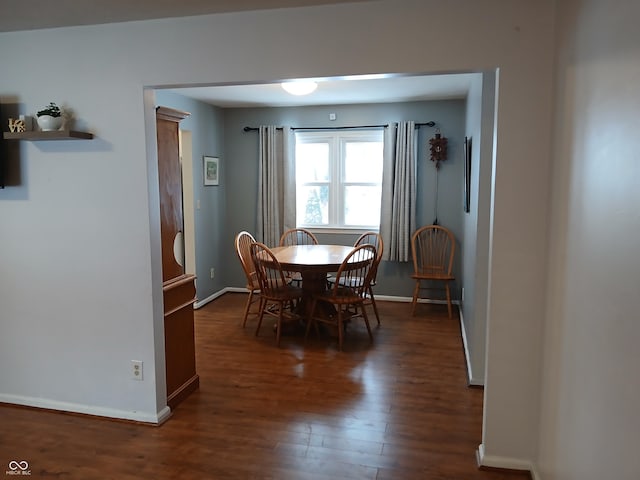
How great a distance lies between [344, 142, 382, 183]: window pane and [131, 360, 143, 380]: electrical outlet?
3691mm

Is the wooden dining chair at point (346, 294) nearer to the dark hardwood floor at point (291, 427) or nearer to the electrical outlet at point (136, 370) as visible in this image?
the dark hardwood floor at point (291, 427)

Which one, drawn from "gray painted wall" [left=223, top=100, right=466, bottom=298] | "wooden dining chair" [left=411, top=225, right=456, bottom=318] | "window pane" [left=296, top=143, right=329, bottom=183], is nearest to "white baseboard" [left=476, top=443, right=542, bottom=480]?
"wooden dining chair" [left=411, top=225, right=456, bottom=318]

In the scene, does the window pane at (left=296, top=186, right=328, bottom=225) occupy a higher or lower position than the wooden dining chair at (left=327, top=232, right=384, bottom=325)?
higher

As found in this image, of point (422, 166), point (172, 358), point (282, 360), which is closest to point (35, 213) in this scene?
point (172, 358)

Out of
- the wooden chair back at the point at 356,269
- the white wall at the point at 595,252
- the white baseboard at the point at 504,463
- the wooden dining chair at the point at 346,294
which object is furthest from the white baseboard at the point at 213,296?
the white wall at the point at 595,252

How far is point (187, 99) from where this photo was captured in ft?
17.2

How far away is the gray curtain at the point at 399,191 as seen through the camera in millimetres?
5594

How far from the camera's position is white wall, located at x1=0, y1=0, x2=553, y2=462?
2270mm

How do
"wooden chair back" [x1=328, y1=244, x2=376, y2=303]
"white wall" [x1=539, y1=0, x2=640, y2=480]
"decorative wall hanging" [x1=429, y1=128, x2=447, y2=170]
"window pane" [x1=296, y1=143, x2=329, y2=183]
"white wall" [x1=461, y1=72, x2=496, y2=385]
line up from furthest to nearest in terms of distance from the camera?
"window pane" [x1=296, y1=143, x2=329, y2=183] → "decorative wall hanging" [x1=429, y1=128, x2=447, y2=170] → "wooden chair back" [x1=328, y1=244, x2=376, y2=303] → "white wall" [x1=461, y1=72, x2=496, y2=385] → "white wall" [x1=539, y1=0, x2=640, y2=480]

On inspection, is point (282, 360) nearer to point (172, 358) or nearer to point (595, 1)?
point (172, 358)

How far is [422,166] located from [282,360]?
9.64 feet

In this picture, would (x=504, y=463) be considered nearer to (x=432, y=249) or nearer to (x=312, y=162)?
(x=432, y=249)

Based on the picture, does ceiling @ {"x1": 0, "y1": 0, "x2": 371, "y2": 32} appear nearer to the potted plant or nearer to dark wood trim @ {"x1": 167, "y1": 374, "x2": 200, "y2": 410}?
the potted plant

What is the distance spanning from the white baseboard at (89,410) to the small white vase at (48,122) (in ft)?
5.52
